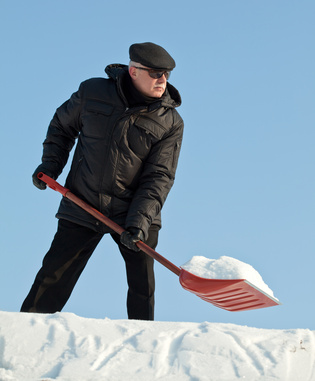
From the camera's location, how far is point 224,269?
3.80m

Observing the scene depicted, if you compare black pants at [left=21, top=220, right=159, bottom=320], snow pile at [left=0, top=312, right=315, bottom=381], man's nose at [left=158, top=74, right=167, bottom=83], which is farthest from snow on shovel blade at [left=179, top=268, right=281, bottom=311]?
man's nose at [left=158, top=74, right=167, bottom=83]

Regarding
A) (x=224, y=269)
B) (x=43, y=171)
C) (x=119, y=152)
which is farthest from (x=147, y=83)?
(x=224, y=269)

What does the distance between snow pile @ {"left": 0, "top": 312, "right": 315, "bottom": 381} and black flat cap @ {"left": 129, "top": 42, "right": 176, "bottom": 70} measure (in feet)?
5.74

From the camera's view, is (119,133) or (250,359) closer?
(250,359)

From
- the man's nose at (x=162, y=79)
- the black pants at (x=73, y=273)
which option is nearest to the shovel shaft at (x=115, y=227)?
the black pants at (x=73, y=273)

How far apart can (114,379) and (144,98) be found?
2.01 m

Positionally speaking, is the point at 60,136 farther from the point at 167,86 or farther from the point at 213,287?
the point at 213,287

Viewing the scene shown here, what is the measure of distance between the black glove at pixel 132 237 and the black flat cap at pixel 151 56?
1.11 meters

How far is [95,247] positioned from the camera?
419 cm

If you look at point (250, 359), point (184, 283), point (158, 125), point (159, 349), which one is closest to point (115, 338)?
point (159, 349)

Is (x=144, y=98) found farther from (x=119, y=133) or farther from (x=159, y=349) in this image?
(x=159, y=349)

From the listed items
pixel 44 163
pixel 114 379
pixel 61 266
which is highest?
pixel 44 163

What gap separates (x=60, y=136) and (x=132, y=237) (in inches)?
37.9

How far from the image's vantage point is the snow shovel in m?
3.74
